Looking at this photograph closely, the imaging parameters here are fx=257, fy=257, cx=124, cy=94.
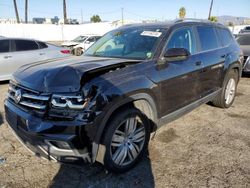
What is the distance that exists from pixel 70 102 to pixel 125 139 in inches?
35.0

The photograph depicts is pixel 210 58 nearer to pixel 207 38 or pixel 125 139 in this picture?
pixel 207 38

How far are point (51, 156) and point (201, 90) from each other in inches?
110

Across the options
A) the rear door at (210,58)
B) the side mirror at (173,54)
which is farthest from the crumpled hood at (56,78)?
the rear door at (210,58)

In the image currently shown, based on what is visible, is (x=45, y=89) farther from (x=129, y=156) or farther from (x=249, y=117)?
(x=249, y=117)

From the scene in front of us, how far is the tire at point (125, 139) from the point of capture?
9.40ft

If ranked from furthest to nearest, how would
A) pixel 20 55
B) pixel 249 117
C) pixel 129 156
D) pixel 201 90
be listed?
pixel 20 55 → pixel 249 117 → pixel 201 90 → pixel 129 156

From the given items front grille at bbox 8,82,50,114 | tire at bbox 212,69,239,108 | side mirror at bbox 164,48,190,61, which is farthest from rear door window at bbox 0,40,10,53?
tire at bbox 212,69,239,108

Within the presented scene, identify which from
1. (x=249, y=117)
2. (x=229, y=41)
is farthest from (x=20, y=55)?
(x=249, y=117)

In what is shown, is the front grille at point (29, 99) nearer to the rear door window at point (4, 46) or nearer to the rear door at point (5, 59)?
the rear door at point (5, 59)

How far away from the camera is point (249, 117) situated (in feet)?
17.0

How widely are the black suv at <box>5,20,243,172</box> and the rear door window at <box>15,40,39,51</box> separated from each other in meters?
4.68

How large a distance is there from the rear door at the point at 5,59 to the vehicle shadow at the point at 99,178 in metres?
5.58

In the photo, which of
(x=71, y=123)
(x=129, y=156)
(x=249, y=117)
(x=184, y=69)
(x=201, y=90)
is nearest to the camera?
(x=71, y=123)

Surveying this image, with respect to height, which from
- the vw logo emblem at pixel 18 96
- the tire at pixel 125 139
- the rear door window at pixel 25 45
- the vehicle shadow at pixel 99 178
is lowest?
the vehicle shadow at pixel 99 178
